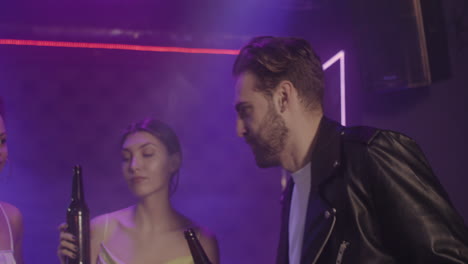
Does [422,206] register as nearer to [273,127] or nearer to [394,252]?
[394,252]

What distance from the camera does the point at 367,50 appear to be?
6.76 feet

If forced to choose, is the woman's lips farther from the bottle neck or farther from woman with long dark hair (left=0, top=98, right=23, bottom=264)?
woman with long dark hair (left=0, top=98, right=23, bottom=264)

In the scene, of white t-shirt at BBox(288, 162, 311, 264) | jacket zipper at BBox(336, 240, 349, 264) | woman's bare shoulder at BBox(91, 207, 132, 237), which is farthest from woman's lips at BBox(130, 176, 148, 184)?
jacket zipper at BBox(336, 240, 349, 264)

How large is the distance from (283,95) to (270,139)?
161 mm

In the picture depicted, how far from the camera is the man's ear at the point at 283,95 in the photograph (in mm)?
1449

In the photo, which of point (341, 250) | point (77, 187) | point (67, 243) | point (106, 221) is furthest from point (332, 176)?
point (106, 221)

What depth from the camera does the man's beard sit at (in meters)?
1.44

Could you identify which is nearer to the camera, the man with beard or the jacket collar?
the man with beard

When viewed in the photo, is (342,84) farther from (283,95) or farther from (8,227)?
(8,227)

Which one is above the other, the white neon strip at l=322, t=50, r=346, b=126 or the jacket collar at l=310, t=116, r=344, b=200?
the white neon strip at l=322, t=50, r=346, b=126

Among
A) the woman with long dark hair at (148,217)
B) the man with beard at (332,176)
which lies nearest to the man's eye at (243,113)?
the man with beard at (332,176)

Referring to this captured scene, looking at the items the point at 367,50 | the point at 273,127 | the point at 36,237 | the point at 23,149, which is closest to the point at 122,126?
the point at 23,149

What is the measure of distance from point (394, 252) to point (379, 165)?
9.2 inches

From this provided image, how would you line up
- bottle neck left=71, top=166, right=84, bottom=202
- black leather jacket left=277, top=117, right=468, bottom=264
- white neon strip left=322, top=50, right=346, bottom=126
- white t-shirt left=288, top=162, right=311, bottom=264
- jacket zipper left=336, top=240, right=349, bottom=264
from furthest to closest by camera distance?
white neon strip left=322, top=50, right=346, bottom=126, bottle neck left=71, top=166, right=84, bottom=202, white t-shirt left=288, top=162, right=311, bottom=264, jacket zipper left=336, top=240, right=349, bottom=264, black leather jacket left=277, top=117, right=468, bottom=264
